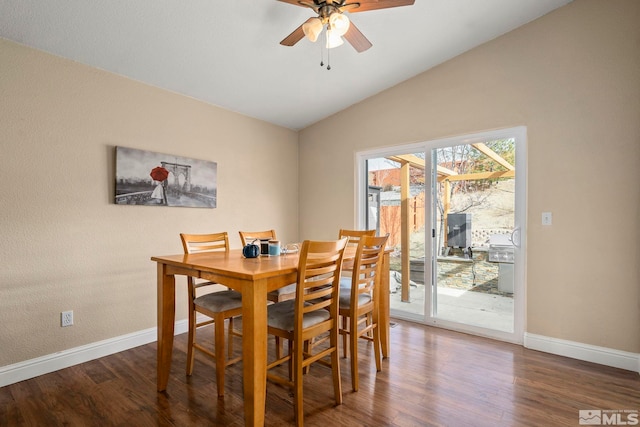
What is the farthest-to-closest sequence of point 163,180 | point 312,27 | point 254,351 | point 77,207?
point 163,180, point 77,207, point 312,27, point 254,351

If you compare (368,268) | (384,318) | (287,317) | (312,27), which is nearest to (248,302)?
(287,317)

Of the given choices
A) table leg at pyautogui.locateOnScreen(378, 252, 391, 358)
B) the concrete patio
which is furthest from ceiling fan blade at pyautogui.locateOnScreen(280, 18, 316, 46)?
the concrete patio

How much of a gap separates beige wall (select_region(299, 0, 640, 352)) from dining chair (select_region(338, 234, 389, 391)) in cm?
149

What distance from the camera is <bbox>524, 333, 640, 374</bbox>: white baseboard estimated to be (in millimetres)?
2430

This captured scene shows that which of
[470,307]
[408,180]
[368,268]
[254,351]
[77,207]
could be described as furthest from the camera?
[408,180]

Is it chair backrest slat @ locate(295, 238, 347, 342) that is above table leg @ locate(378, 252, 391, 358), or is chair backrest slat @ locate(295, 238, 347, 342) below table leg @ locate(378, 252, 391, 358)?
above

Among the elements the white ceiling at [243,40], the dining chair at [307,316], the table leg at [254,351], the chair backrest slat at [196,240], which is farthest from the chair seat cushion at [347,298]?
the white ceiling at [243,40]

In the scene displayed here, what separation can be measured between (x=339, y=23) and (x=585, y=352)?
10.1 feet

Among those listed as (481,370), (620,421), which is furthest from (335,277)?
(620,421)

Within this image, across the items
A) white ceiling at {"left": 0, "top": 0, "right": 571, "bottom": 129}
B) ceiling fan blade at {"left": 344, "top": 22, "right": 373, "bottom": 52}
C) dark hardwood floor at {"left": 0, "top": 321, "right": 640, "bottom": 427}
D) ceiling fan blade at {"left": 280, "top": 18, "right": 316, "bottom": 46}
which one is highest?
white ceiling at {"left": 0, "top": 0, "right": 571, "bottom": 129}

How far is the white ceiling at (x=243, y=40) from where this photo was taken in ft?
7.14

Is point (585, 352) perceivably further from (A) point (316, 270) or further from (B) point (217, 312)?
(B) point (217, 312)

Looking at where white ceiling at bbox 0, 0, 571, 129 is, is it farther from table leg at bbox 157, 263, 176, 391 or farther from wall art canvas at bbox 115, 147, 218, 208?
table leg at bbox 157, 263, 176, 391

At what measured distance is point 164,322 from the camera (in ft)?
6.94
